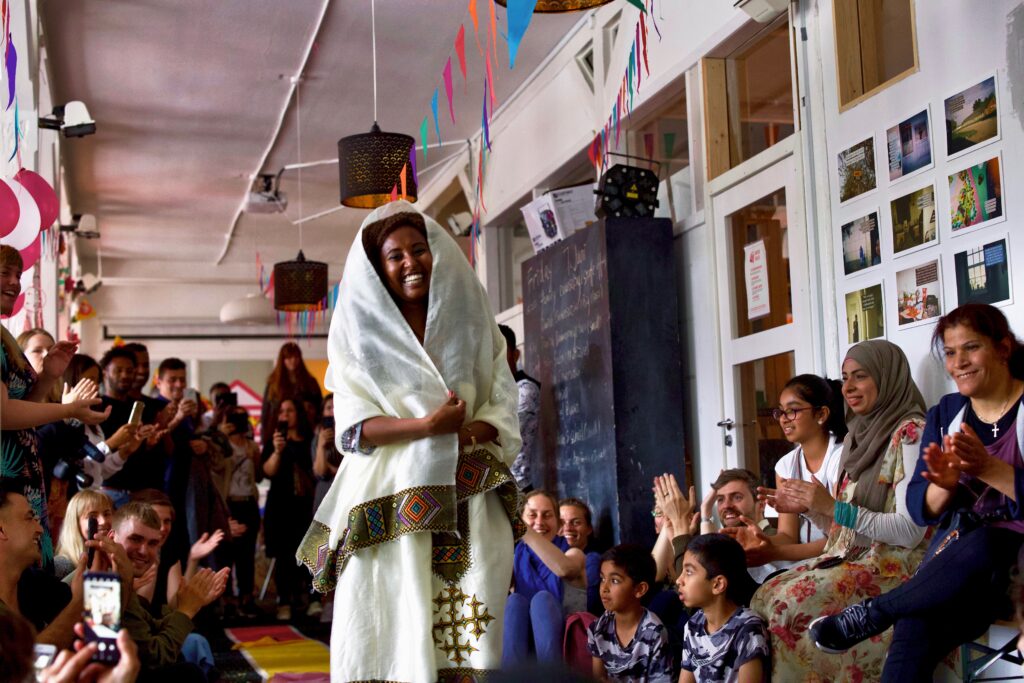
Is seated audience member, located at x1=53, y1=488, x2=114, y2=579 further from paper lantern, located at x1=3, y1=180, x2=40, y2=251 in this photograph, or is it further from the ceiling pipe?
the ceiling pipe

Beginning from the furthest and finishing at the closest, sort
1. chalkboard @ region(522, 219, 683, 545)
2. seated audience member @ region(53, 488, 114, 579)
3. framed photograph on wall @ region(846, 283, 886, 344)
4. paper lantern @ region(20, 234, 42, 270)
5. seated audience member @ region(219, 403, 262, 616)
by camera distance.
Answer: seated audience member @ region(219, 403, 262, 616), chalkboard @ region(522, 219, 683, 545), framed photograph on wall @ region(846, 283, 886, 344), paper lantern @ region(20, 234, 42, 270), seated audience member @ region(53, 488, 114, 579)

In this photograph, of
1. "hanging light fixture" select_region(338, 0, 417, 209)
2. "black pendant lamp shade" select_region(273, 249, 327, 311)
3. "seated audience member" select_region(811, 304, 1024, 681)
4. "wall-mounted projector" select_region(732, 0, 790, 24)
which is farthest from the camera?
"black pendant lamp shade" select_region(273, 249, 327, 311)

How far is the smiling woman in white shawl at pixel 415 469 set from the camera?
238 centimetres

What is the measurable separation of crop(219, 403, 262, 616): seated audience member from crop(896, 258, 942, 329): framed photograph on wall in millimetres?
4345

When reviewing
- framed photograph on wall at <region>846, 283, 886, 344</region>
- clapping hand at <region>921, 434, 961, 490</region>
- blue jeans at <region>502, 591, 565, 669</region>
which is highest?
framed photograph on wall at <region>846, 283, 886, 344</region>

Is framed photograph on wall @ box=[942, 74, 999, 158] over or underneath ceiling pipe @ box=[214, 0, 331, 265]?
underneath

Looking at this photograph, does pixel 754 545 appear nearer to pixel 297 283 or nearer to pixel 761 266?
pixel 761 266

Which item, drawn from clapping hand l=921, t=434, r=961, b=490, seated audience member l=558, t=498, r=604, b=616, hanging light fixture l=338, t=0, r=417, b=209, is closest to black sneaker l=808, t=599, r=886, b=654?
clapping hand l=921, t=434, r=961, b=490

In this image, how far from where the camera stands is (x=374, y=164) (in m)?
5.80

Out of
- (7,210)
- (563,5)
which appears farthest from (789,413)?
(7,210)

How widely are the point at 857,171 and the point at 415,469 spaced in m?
2.20

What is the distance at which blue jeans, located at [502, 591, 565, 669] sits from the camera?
11.8 feet

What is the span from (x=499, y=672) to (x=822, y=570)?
2.32 meters

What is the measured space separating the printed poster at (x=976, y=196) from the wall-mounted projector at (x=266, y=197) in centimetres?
633
